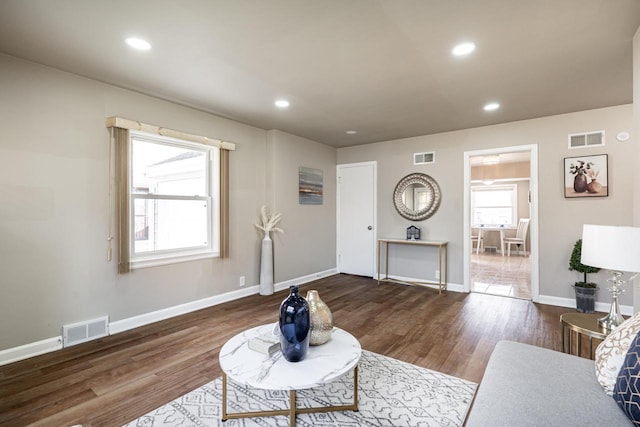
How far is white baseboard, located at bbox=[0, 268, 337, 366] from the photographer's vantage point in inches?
97.6

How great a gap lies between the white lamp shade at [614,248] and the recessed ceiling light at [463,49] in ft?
4.94

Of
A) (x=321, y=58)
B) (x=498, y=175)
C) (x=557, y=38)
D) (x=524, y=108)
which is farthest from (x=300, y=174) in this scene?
(x=498, y=175)

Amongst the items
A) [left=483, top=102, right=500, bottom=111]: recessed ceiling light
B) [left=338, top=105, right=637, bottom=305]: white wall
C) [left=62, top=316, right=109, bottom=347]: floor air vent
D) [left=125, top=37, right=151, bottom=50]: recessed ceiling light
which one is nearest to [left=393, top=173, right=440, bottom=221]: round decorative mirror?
[left=338, top=105, right=637, bottom=305]: white wall

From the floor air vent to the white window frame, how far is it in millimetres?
581

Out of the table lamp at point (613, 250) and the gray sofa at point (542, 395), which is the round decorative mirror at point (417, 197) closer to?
the table lamp at point (613, 250)

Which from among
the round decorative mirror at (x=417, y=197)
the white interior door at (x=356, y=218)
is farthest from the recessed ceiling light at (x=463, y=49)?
the white interior door at (x=356, y=218)

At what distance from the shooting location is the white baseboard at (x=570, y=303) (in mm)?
3580

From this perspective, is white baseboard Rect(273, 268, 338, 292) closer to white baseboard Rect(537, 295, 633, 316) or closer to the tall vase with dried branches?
the tall vase with dried branches

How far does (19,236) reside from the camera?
8.21 ft

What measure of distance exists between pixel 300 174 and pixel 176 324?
290cm

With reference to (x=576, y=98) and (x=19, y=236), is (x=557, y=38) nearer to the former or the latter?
(x=576, y=98)

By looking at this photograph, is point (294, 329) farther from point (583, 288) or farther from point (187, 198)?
point (583, 288)

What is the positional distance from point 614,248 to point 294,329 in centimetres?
180

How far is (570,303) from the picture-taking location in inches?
153
